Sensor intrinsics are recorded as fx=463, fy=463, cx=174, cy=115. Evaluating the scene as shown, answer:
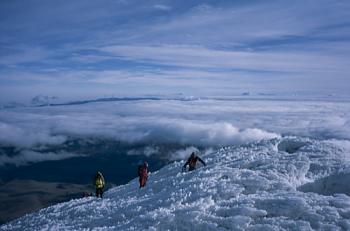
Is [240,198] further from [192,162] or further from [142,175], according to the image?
[142,175]

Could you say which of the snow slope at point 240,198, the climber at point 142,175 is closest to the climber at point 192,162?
the snow slope at point 240,198

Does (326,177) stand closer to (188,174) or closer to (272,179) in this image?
(272,179)

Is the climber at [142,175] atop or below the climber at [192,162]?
below

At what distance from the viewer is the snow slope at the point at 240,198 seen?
68.9ft

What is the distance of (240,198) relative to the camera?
23.6 metres

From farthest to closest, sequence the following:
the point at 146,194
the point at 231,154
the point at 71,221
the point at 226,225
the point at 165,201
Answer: the point at 231,154, the point at 146,194, the point at 71,221, the point at 165,201, the point at 226,225

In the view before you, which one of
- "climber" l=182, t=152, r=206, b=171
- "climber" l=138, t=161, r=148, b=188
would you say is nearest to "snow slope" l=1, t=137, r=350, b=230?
"climber" l=138, t=161, r=148, b=188

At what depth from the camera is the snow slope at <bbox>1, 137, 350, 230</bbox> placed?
827 inches

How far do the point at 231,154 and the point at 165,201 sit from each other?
12.4 meters

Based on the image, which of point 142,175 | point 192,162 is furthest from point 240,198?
point 142,175

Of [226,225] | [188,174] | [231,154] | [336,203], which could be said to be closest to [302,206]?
[336,203]

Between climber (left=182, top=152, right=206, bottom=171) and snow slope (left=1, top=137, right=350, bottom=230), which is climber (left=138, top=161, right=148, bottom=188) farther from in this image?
climber (left=182, top=152, right=206, bottom=171)

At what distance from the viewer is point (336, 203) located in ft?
71.3

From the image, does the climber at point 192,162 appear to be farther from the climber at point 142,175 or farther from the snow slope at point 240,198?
the climber at point 142,175
